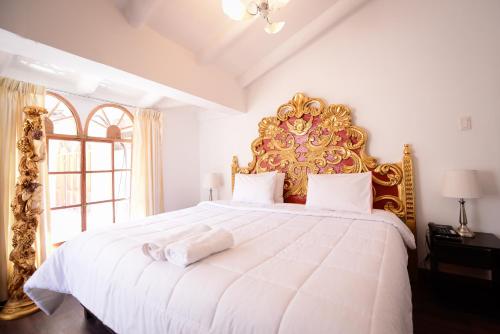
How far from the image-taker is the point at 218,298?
836 millimetres

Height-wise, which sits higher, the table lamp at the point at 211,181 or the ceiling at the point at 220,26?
the ceiling at the point at 220,26

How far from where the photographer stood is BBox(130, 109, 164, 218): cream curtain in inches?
121

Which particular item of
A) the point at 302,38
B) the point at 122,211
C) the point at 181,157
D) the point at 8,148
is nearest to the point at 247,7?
the point at 302,38

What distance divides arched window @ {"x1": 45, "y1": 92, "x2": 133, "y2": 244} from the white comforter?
1.35 metres

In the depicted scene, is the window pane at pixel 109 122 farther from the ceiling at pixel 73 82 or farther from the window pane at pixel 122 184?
the window pane at pixel 122 184

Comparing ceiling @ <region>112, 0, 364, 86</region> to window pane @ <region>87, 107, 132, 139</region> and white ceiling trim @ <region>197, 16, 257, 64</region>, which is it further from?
window pane @ <region>87, 107, 132, 139</region>

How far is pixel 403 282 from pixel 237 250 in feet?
2.64

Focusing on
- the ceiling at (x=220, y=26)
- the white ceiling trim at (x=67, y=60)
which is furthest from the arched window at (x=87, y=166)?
Result: the ceiling at (x=220, y=26)

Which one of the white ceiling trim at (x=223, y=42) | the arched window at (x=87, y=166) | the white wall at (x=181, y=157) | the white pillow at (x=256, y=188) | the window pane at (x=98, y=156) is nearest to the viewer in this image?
the white ceiling trim at (x=223, y=42)

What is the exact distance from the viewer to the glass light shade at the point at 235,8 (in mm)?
1514

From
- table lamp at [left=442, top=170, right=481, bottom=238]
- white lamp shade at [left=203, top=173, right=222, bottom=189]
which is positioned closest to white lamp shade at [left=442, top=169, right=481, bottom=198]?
table lamp at [left=442, top=170, right=481, bottom=238]

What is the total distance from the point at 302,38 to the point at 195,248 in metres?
2.73

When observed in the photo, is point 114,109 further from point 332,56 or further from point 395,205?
point 395,205

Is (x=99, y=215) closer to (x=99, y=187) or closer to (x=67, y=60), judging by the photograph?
(x=99, y=187)
